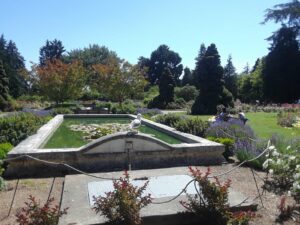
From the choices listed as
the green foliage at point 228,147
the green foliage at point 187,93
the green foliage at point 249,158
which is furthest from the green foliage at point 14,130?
the green foliage at point 187,93

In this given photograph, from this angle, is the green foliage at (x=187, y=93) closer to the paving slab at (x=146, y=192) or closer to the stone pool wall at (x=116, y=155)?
the stone pool wall at (x=116, y=155)

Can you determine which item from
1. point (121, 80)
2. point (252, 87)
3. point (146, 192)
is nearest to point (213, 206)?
point (146, 192)

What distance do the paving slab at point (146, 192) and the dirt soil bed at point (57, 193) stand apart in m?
0.27

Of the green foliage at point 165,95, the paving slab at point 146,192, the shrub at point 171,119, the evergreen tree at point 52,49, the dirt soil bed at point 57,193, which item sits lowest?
the dirt soil bed at point 57,193

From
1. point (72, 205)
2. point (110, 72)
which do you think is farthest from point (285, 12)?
point (72, 205)

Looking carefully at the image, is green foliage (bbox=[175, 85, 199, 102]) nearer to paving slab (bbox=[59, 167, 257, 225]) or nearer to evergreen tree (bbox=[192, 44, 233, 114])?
evergreen tree (bbox=[192, 44, 233, 114])

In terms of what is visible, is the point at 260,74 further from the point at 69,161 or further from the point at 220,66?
the point at 69,161

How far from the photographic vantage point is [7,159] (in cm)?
671

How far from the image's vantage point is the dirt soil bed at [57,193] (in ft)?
15.3

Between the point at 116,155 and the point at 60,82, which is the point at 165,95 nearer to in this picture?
the point at 60,82

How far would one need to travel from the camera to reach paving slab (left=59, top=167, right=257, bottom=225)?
436cm

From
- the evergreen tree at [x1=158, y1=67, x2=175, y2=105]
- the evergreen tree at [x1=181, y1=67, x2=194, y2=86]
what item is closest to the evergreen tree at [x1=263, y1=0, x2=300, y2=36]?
the evergreen tree at [x1=158, y1=67, x2=175, y2=105]

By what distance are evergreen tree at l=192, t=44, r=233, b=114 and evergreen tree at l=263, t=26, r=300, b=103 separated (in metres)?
11.4

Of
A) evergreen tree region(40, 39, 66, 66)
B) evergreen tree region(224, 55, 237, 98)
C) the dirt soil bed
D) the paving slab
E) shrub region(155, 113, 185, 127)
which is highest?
evergreen tree region(40, 39, 66, 66)
